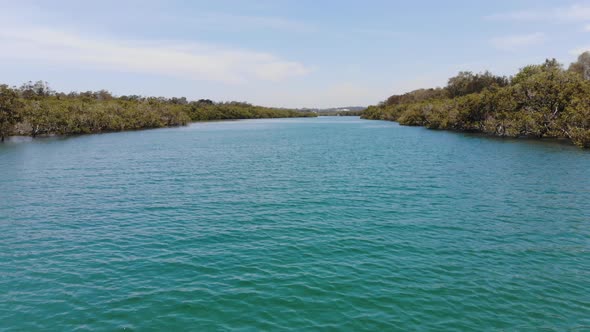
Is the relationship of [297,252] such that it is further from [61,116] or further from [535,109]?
[61,116]

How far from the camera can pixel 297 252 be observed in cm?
1973

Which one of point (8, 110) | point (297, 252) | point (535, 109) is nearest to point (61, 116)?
point (8, 110)

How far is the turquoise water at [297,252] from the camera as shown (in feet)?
45.3

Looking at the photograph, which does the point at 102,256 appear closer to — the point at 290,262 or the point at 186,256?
the point at 186,256

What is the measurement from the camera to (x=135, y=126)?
150 metres

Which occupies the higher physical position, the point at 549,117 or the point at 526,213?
the point at 549,117

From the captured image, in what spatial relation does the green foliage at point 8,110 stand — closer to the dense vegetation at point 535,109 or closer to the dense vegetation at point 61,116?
the dense vegetation at point 61,116

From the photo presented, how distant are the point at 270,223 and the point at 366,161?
31032 millimetres

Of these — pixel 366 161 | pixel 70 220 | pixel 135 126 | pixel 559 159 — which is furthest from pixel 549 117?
pixel 135 126

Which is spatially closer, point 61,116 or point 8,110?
point 8,110

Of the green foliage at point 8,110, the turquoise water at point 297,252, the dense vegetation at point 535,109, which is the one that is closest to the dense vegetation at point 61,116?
the green foliage at point 8,110

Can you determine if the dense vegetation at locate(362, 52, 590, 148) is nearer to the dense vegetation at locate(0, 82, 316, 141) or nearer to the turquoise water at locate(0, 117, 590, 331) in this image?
the turquoise water at locate(0, 117, 590, 331)

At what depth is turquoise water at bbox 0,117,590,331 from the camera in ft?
45.3

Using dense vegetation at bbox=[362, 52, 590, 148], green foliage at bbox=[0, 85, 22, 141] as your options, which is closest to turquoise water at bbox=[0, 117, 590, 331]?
dense vegetation at bbox=[362, 52, 590, 148]
